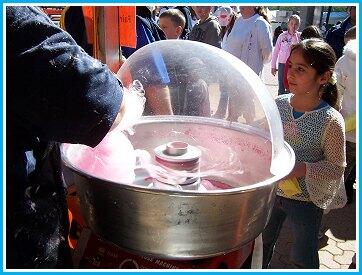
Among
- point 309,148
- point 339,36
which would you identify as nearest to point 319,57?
point 309,148

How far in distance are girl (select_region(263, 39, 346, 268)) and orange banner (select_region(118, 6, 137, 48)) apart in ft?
2.37

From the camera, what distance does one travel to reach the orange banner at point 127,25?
5.97ft

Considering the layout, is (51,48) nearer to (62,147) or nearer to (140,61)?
(62,147)

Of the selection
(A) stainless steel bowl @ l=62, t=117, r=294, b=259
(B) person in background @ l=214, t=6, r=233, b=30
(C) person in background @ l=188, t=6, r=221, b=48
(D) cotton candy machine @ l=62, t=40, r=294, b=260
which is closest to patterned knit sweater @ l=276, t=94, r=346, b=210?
(D) cotton candy machine @ l=62, t=40, r=294, b=260

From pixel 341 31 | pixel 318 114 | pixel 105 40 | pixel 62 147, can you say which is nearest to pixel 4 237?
pixel 62 147

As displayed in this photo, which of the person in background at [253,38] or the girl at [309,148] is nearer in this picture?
the girl at [309,148]

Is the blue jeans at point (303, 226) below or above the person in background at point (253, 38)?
below

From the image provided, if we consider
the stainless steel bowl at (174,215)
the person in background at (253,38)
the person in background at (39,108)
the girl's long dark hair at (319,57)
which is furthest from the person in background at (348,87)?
the person in background at (39,108)

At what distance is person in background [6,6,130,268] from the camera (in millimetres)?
720

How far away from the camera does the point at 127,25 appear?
1.85m

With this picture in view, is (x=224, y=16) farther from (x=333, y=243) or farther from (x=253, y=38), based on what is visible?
(x=333, y=243)

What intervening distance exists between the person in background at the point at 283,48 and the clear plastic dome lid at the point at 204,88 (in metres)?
3.41

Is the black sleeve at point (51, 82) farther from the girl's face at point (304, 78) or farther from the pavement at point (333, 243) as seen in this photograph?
the pavement at point (333, 243)

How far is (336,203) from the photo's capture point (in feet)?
6.01
